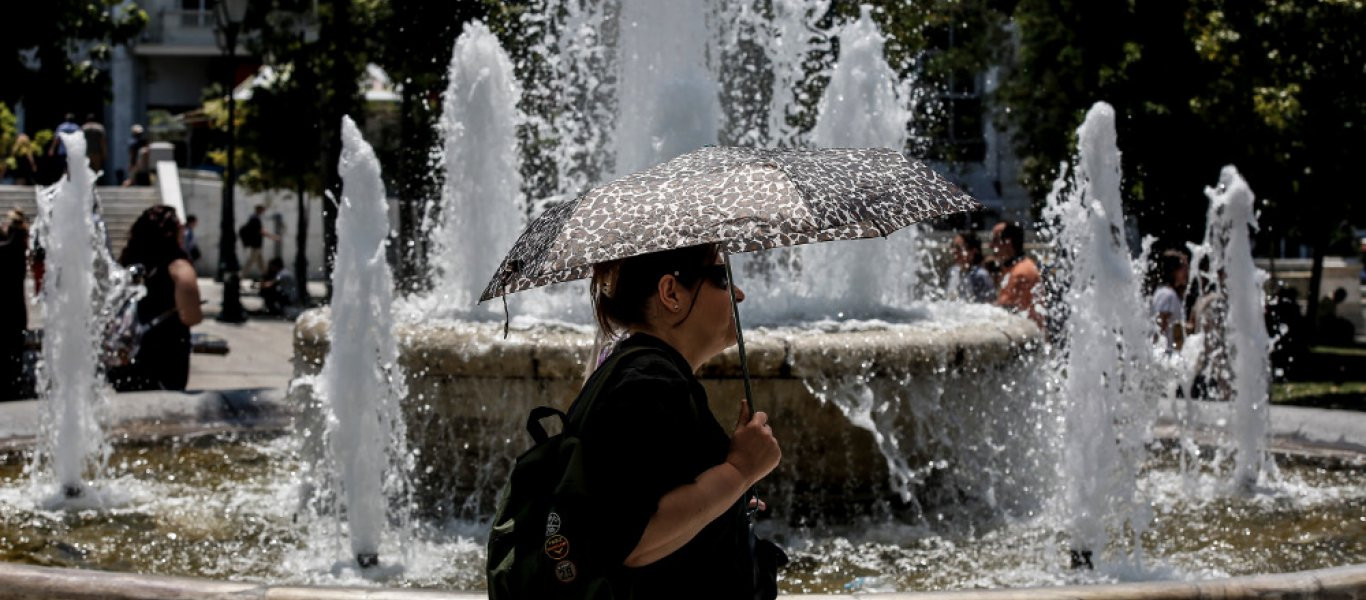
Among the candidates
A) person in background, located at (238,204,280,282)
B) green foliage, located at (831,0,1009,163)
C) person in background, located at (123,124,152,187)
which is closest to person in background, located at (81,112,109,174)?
person in background, located at (123,124,152,187)

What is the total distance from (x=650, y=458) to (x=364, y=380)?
12.5ft

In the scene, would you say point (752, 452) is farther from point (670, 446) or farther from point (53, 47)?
point (53, 47)

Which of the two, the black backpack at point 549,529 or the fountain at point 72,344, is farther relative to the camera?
the fountain at point 72,344

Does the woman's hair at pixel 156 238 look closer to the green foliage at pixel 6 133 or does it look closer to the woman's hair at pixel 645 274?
the woman's hair at pixel 645 274

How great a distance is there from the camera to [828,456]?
637 cm

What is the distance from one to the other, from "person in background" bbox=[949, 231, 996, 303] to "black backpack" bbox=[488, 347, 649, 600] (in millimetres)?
8664

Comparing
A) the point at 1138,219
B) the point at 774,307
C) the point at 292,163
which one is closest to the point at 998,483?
the point at 774,307

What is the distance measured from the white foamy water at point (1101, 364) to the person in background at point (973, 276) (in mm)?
3838

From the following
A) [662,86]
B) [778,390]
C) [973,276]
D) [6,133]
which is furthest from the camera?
[6,133]

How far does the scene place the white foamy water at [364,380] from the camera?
579cm

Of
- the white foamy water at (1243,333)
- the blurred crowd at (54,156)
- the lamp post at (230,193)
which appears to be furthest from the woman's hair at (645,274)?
the lamp post at (230,193)

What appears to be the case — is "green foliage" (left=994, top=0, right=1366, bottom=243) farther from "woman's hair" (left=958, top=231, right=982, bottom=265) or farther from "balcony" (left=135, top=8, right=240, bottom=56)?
"balcony" (left=135, top=8, right=240, bottom=56)

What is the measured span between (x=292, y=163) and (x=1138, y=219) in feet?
40.6

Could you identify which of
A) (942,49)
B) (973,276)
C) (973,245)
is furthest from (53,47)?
(942,49)
